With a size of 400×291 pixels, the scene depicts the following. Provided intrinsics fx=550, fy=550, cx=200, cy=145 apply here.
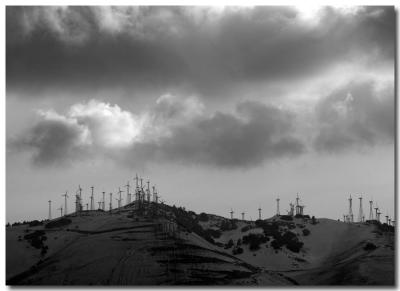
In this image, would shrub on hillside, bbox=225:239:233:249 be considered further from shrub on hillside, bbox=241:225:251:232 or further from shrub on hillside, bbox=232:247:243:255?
shrub on hillside, bbox=241:225:251:232

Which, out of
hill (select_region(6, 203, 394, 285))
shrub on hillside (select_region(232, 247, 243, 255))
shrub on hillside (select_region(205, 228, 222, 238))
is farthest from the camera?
shrub on hillside (select_region(205, 228, 222, 238))

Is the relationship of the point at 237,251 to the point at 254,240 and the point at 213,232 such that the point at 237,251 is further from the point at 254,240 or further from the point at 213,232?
the point at 213,232

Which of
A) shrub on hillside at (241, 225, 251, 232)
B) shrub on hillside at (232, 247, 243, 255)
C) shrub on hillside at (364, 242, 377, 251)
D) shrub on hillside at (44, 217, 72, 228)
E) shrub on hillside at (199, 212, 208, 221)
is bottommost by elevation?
shrub on hillside at (232, 247, 243, 255)

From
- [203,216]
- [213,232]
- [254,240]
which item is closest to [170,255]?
[254,240]

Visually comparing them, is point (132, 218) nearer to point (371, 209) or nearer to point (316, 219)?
point (316, 219)

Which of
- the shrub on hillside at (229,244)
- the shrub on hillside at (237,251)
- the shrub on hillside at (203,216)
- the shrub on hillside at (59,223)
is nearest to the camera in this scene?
the shrub on hillside at (59,223)

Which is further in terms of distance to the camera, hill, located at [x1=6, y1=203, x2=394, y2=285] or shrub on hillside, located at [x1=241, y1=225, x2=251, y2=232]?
shrub on hillside, located at [x1=241, y1=225, x2=251, y2=232]

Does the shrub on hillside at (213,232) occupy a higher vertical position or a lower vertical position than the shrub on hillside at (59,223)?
lower

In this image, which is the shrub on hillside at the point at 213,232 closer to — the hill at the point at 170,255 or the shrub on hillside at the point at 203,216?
the hill at the point at 170,255

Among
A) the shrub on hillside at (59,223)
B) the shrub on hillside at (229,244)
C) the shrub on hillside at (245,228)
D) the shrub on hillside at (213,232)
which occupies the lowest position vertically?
the shrub on hillside at (229,244)

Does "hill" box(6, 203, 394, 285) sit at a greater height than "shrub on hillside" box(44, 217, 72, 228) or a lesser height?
lesser

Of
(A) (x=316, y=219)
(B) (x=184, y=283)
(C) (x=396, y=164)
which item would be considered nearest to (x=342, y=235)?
(A) (x=316, y=219)

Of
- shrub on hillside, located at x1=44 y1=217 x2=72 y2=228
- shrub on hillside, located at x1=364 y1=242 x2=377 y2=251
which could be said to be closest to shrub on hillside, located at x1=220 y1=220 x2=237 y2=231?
shrub on hillside, located at x1=364 y1=242 x2=377 y2=251

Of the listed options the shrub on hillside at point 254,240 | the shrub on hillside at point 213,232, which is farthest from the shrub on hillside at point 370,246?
the shrub on hillside at point 213,232
